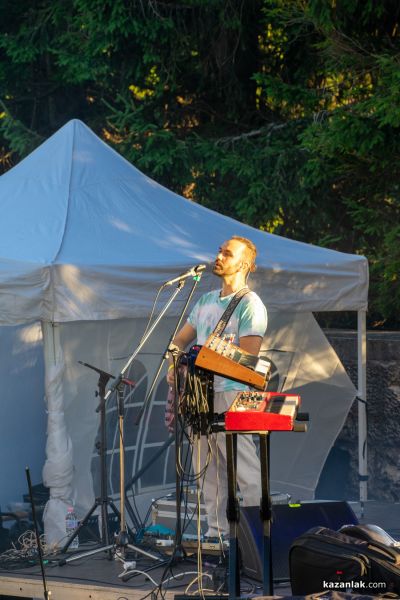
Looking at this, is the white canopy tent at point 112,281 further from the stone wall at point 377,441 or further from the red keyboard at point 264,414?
the red keyboard at point 264,414

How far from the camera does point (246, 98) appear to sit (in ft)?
38.1

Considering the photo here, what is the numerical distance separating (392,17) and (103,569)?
18.6ft

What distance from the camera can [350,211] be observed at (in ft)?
33.6

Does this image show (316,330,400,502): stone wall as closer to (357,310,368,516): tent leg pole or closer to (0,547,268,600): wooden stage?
(357,310,368,516): tent leg pole

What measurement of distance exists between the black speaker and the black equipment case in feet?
2.87

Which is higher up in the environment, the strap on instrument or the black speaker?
the strap on instrument

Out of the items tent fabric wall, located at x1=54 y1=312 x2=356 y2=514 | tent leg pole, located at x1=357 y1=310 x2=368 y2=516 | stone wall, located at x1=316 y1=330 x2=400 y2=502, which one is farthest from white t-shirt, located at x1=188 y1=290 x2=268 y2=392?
stone wall, located at x1=316 y1=330 x2=400 y2=502

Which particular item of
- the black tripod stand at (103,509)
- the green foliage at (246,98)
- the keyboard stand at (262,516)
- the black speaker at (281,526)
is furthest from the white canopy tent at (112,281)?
the keyboard stand at (262,516)

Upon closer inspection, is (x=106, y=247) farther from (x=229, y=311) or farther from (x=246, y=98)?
(x=246, y=98)

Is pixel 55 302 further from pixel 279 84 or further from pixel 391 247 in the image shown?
pixel 279 84

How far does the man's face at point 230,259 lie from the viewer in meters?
5.48

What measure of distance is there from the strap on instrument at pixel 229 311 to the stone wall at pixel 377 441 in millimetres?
3896

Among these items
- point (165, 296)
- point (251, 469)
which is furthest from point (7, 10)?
point (251, 469)

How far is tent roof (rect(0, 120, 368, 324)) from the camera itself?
6137 millimetres
